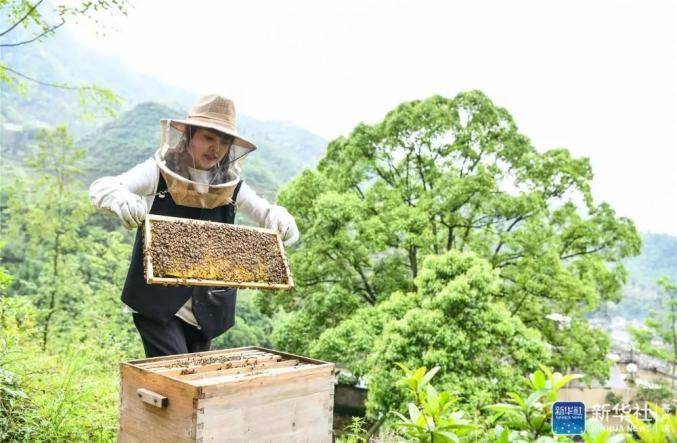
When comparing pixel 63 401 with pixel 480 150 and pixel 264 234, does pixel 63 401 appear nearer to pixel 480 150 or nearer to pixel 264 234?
pixel 264 234

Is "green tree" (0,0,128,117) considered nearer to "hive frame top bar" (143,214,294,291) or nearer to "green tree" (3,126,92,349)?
"hive frame top bar" (143,214,294,291)

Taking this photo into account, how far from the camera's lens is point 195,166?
9.57 ft

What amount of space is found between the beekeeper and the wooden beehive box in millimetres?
394

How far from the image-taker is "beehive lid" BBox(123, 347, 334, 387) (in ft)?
6.91

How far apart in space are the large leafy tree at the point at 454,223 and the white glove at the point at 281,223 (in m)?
9.65

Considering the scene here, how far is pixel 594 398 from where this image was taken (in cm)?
2189

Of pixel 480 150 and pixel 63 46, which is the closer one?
pixel 480 150

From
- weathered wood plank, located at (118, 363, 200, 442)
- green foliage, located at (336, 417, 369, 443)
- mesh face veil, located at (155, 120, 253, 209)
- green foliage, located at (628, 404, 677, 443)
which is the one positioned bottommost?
green foliage, located at (336, 417, 369, 443)

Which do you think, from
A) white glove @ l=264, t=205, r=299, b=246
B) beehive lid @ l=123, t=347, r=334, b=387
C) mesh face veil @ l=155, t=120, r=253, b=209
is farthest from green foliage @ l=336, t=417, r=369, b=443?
mesh face veil @ l=155, t=120, r=253, b=209

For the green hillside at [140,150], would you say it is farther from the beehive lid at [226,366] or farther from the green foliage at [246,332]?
the beehive lid at [226,366]

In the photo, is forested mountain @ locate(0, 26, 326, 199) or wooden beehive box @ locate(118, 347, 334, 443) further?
forested mountain @ locate(0, 26, 326, 199)

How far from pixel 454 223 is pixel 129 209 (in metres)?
12.9

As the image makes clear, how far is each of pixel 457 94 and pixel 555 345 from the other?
7.61 metres

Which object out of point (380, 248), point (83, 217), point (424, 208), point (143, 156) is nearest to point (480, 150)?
point (424, 208)
